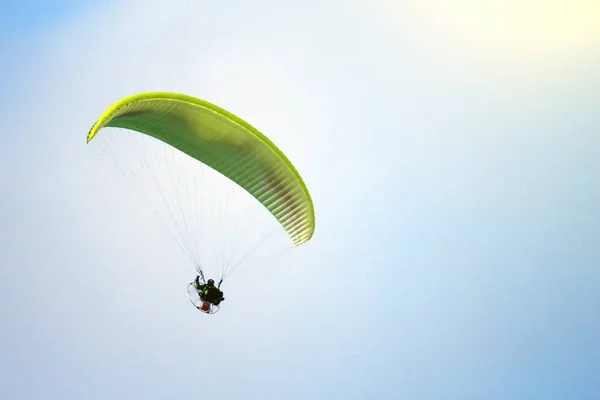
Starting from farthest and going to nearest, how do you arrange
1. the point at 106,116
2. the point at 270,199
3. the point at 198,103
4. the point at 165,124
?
the point at 270,199, the point at 165,124, the point at 198,103, the point at 106,116

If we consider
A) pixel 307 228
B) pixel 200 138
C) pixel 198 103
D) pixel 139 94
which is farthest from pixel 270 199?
pixel 139 94

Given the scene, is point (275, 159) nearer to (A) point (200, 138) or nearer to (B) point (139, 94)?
(A) point (200, 138)

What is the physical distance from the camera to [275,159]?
20094 millimetres

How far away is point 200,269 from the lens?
20.9 metres

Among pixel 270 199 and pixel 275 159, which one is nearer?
pixel 275 159

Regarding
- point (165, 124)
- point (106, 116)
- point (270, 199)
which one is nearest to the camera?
point (106, 116)

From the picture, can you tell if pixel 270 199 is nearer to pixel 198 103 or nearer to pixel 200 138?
pixel 200 138

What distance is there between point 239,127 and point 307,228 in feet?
15.0

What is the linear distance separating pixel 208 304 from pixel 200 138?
5205 millimetres

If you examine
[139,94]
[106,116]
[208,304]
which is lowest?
[208,304]

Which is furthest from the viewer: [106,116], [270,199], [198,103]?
[270,199]

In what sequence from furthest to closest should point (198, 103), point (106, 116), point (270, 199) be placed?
point (270, 199) → point (198, 103) → point (106, 116)

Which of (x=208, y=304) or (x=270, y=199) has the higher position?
(x=270, y=199)

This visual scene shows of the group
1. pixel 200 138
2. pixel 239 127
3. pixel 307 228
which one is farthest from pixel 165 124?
pixel 307 228
